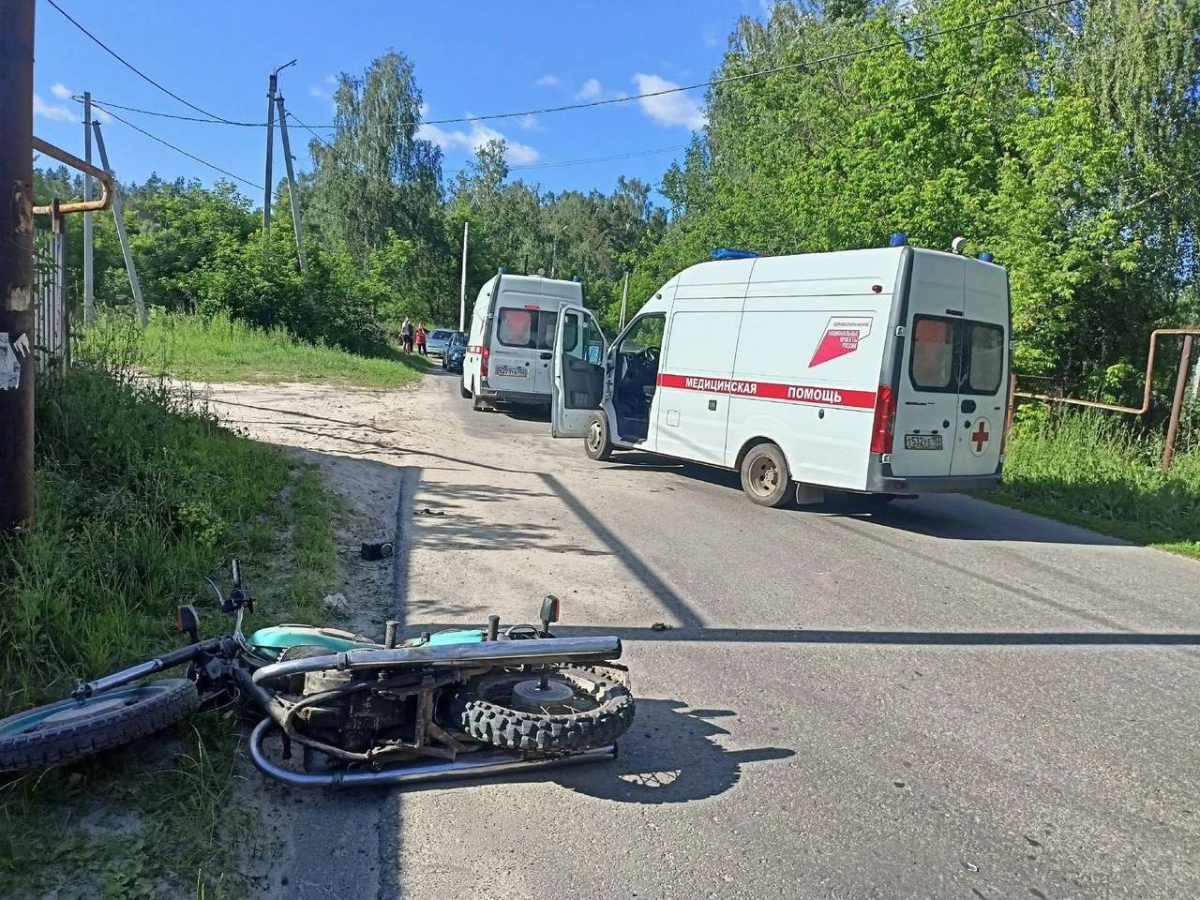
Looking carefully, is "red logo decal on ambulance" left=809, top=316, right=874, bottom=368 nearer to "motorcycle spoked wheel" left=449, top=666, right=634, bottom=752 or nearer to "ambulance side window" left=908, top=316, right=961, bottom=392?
"ambulance side window" left=908, top=316, right=961, bottom=392

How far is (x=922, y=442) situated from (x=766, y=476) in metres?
1.76

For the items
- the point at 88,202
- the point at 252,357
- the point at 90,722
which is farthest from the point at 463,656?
the point at 252,357

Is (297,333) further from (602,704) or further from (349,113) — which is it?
(349,113)

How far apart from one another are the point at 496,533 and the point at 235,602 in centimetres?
374

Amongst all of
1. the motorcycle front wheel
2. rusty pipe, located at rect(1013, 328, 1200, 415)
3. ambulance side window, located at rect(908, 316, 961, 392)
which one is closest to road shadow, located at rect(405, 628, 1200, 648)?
the motorcycle front wheel

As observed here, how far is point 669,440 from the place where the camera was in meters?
10.8

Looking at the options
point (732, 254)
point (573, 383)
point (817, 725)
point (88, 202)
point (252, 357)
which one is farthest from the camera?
point (252, 357)

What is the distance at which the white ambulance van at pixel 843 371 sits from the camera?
8117 millimetres

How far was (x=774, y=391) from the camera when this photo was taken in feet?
30.1

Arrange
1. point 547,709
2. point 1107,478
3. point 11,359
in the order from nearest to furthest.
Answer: point 547,709
point 11,359
point 1107,478

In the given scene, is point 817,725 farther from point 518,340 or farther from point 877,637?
point 518,340

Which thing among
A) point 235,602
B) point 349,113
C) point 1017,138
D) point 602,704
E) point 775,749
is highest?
point 349,113

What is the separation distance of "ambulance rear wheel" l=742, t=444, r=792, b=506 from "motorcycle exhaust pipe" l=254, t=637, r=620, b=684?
604 centimetres

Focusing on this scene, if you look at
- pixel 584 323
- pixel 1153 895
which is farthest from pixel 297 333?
pixel 1153 895
